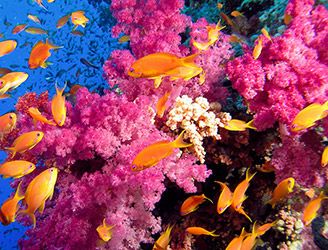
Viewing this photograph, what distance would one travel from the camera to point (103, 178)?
287 cm

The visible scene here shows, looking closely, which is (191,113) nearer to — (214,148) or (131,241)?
(214,148)

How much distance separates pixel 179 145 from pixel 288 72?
152cm

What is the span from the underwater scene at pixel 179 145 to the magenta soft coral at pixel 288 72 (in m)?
0.01

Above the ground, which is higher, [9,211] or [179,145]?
[179,145]

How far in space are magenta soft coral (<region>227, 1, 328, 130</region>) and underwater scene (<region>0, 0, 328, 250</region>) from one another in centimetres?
1

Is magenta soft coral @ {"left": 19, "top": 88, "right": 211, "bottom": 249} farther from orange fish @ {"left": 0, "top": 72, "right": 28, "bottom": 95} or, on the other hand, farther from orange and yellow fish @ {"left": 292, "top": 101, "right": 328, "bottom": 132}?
orange fish @ {"left": 0, "top": 72, "right": 28, "bottom": 95}

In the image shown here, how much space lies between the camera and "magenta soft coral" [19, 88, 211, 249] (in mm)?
2820

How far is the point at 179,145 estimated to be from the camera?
2.44 m

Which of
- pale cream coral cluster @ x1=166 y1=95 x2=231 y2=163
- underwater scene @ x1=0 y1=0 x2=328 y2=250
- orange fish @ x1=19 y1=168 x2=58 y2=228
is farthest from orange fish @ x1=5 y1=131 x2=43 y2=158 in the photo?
pale cream coral cluster @ x1=166 y1=95 x2=231 y2=163

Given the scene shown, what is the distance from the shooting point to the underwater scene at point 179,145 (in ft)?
9.27

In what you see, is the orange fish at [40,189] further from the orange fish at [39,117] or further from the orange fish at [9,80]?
the orange fish at [9,80]

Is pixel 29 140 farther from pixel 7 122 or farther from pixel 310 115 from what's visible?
pixel 310 115

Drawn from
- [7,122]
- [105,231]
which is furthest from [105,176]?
[7,122]

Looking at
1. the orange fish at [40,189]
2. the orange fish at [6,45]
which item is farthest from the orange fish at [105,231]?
the orange fish at [6,45]
